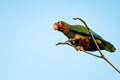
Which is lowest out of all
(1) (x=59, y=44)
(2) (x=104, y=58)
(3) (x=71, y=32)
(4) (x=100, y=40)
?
(2) (x=104, y=58)

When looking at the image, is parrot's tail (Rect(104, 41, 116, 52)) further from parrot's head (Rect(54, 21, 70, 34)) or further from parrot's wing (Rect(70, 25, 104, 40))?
parrot's head (Rect(54, 21, 70, 34))

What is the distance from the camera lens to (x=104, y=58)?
127 inches

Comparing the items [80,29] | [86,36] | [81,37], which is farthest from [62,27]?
[86,36]

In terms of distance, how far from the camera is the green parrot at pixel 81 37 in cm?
463

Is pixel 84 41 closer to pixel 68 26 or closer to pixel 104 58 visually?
pixel 68 26

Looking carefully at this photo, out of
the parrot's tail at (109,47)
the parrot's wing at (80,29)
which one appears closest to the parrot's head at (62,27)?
the parrot's wing at (80,29)

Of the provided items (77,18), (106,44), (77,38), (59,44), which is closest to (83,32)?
(77,38)

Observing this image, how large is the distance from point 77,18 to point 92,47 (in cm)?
159

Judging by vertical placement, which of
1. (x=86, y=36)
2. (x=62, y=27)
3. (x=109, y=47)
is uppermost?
(x=62, y=27)

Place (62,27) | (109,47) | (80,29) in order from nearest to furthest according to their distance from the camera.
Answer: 1. (109,47)
2. (80,29)
3. (62,27)

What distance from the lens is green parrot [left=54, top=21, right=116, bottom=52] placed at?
463 cm

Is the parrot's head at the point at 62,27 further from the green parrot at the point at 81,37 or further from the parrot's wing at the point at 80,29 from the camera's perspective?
the parrot's wing at the point at 80,29

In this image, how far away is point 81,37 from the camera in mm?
4945

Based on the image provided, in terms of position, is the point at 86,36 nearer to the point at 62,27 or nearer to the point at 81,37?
the point at 81,37
